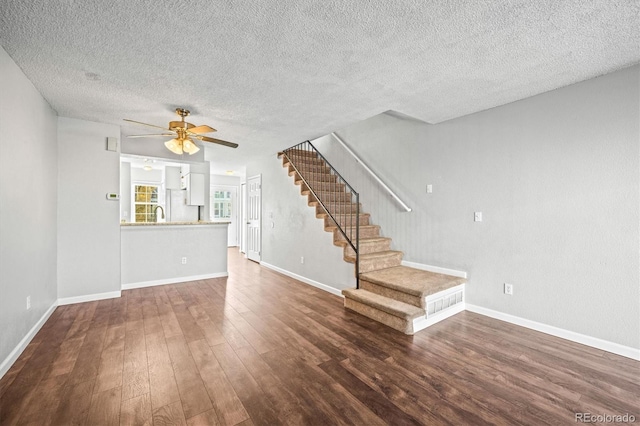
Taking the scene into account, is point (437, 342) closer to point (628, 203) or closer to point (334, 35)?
point (628, 203)

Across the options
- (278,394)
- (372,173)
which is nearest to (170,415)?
(278,394)

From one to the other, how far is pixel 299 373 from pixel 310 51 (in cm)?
248

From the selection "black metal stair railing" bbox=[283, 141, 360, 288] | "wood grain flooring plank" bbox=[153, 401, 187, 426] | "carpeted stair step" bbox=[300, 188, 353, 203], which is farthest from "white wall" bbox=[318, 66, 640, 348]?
"wood grain flooring plank" bbox=[153, 401, 187, 426]

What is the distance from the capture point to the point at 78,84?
2775 mm

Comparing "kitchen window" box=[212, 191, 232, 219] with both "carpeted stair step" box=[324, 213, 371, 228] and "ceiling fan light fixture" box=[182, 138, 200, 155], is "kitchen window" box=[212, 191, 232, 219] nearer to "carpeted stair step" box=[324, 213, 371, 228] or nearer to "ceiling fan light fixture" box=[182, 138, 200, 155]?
"carpeted stair step" box=[324, 213, 371, 228]

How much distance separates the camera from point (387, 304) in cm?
314

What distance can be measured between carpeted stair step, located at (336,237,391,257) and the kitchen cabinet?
3.45 metres

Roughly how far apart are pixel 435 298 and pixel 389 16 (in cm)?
274

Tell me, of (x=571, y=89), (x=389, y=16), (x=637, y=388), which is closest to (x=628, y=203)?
(x=571, y=89)

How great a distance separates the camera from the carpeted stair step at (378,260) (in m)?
3.93

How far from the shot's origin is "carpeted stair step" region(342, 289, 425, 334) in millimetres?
2896

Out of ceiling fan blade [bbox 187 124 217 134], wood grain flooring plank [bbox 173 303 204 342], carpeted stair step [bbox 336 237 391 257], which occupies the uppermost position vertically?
ceiling fan blade [bbox 187 124 217 134]

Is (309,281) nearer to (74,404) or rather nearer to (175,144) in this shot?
(175,144)

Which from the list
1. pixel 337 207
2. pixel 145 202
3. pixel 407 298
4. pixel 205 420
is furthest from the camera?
pixel 145 202
